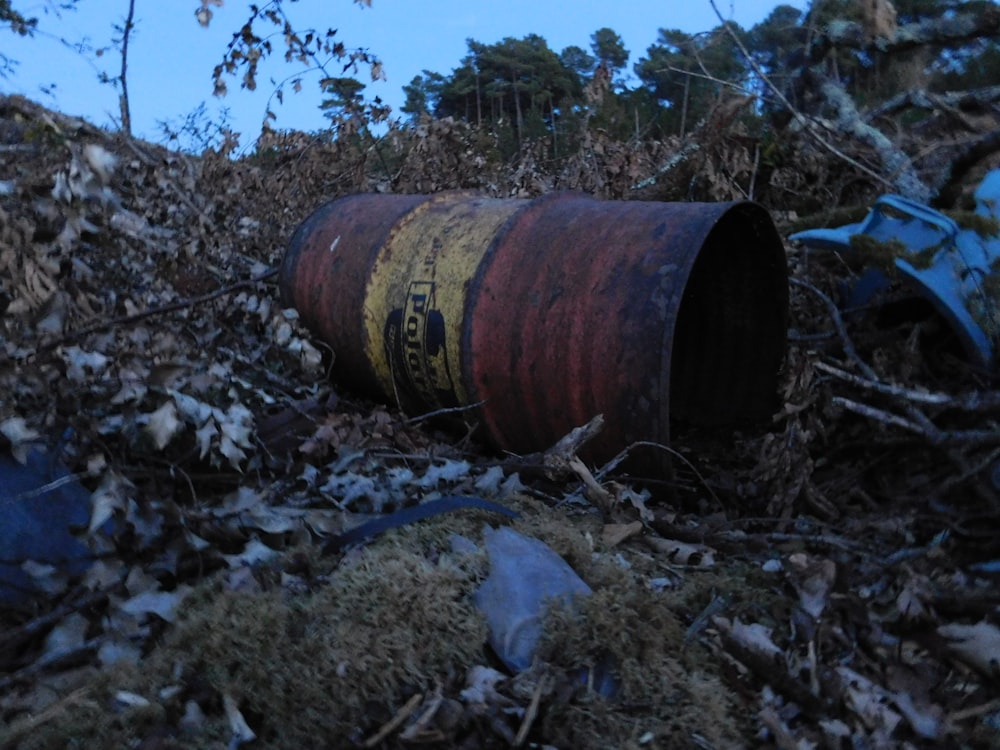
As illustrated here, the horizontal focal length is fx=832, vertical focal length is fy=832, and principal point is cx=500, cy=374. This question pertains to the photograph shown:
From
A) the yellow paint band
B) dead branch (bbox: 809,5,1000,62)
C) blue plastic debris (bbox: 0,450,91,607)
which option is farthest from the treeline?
blue plastic debris (bbox: 0,450,91,607)

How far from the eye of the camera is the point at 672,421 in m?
4.24

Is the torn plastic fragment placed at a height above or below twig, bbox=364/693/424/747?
above

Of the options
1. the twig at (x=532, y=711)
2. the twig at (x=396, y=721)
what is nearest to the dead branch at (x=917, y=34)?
the twig at (x=532, y=711)

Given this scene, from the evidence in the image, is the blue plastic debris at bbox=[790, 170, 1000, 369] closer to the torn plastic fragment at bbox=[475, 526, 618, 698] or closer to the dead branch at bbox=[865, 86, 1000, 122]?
the dead branch at bbox=[865, 86, 1000, 122]

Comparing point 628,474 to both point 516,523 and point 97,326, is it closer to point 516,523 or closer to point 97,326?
point 516,523

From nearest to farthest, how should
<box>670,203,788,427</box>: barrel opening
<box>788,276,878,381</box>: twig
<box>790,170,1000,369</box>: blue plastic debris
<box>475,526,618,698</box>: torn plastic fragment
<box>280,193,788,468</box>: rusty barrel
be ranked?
<box>475,526,618,698</box>: torn plastic fragment < <box>280,193,788,468</box>: rusty barrel < <box>790,170,1000,369</box>: blue plastic debris < <box>788,276,878,381</box>: twig < <box>670,203,788,427</box>: barrel opening

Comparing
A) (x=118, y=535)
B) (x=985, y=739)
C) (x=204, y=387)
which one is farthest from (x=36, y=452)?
(x=985, y=739)

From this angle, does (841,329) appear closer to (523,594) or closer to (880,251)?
(880,251)

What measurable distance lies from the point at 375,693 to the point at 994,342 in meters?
2.48

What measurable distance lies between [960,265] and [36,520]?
10.3ft

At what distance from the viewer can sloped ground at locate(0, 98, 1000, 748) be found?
5.53ft

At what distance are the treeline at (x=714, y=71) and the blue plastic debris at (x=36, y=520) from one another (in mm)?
3306

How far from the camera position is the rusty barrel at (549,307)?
9.25ft

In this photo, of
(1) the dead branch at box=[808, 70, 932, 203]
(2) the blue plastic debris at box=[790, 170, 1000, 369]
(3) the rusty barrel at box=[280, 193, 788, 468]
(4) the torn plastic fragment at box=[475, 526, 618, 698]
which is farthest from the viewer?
(1) the dead branch at box=[808, 70, 932, 203]
